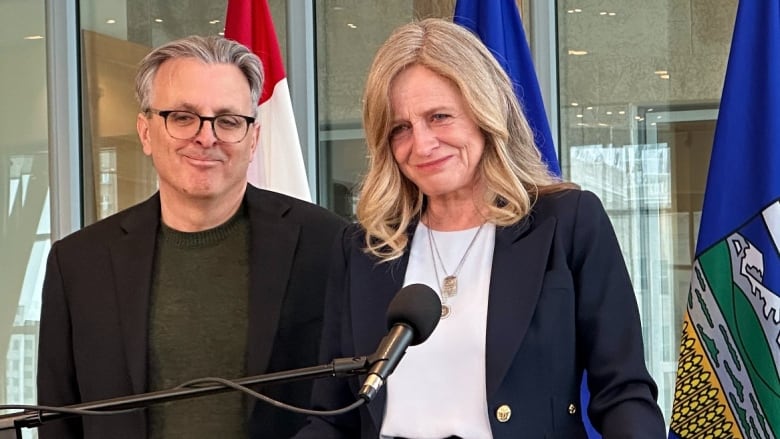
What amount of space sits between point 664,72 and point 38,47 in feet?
9.78

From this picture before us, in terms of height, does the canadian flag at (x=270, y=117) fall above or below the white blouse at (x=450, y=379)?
above

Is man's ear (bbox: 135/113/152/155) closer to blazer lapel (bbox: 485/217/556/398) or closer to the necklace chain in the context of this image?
the necklace chain

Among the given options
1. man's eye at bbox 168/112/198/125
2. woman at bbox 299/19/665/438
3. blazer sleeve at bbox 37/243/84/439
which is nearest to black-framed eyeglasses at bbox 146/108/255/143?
man's eye at bbox 168/112/198/125

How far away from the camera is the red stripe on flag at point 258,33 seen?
3924 millimetres

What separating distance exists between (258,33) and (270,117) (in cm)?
32

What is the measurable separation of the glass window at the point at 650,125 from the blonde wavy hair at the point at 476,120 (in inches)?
91.5

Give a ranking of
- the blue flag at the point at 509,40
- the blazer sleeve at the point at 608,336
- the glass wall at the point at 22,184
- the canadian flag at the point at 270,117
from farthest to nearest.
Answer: the glass wall at the point at 22,184 < the canadian flag at the point at 270,117 < the blue flag at the point at 509,40 < the blazer sleeve at the point at 608,336

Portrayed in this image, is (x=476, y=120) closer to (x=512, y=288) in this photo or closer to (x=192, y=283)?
(x=512, y=288)

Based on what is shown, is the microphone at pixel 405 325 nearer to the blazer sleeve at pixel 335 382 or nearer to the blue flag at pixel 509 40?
the blazer sleeve at pixel 335 382

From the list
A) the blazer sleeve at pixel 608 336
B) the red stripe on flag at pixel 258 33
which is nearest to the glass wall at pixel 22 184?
the red stripe on flag at pixel 258 33

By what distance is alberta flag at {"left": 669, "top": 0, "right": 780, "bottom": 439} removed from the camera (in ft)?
9.24

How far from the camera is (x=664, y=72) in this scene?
4.19 meters

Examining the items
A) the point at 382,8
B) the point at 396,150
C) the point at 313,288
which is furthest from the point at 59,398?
the point at 382,8

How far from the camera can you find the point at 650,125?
166 inches
